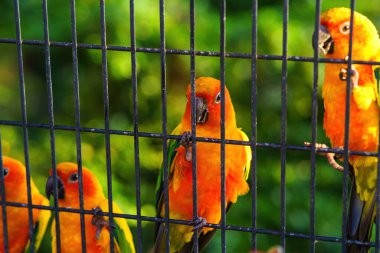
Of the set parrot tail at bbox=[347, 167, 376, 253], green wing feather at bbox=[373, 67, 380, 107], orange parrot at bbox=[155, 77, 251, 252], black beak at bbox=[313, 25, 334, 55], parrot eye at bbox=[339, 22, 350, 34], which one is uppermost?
parrot eye at bbox=[339, 22, 350, 34]

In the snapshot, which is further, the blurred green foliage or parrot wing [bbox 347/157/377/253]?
the blurred green foliage

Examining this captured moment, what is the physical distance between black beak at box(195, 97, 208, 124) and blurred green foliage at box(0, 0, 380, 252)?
128cm

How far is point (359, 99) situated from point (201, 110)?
17.7 inches

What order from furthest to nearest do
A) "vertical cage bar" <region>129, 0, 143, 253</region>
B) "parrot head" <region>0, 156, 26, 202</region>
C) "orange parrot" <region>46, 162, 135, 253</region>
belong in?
"parrot head" <region>0, 156, 26, 202</region> → "orange parrot" <region>46, 162, 135, 253</region> → "vertical cage bar" <region>129, 0, 143, 253</region>

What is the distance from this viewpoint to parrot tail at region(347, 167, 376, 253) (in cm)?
189

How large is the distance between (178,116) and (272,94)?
19.4 inches

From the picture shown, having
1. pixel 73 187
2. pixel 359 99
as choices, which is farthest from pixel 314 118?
pixel 73 187

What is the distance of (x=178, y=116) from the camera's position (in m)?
3.55

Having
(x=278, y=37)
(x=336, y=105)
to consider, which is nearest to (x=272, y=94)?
(x=278, y=37)

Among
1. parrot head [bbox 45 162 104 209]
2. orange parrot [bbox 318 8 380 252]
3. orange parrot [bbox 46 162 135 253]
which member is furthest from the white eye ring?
parrot head [bbox 45 162 104 209]

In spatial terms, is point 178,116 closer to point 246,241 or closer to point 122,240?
point 246,241

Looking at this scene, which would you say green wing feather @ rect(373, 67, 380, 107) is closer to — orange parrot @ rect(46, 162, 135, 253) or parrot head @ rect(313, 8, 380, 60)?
parrot head @ rect(313, 8, 380, 60)

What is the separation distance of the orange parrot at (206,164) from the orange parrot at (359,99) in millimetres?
304

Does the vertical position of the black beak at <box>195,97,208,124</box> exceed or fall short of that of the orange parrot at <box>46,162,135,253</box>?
it exceeds it
